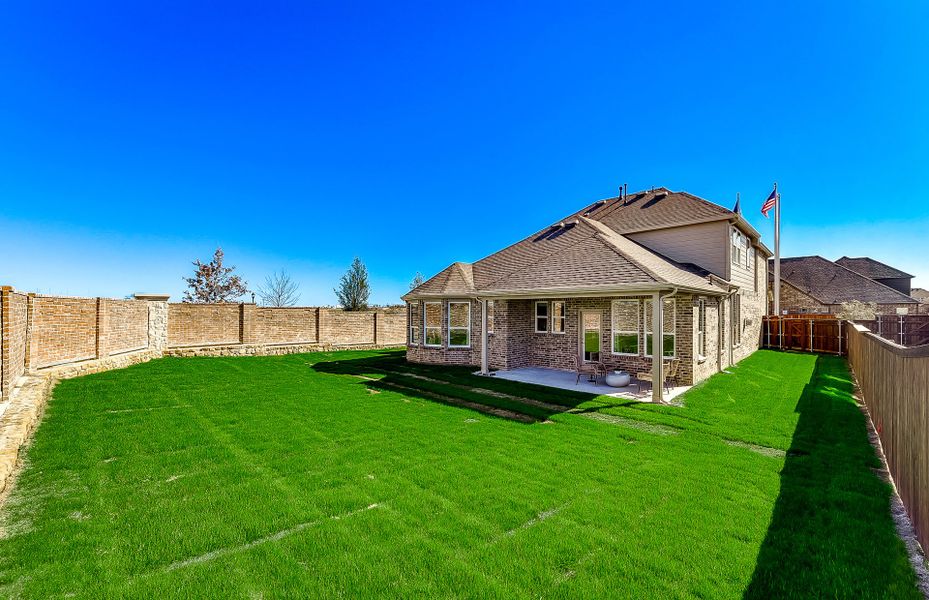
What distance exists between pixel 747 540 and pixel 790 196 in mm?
27448

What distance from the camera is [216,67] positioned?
16.7 m

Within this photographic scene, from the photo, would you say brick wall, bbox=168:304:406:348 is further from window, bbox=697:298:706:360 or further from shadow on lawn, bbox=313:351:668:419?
window, bbox=697:298:706:360

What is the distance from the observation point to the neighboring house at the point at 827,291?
28.8 meters

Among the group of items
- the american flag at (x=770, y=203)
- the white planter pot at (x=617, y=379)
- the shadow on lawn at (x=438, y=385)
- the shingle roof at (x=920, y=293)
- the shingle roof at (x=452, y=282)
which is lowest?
the shadow on lawn at (x=438, y=385)

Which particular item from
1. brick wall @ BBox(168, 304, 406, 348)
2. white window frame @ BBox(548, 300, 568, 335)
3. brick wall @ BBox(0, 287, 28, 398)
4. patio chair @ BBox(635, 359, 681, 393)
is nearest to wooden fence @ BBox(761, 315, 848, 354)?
patio chair @ BBox(635, 359, 681, 393)

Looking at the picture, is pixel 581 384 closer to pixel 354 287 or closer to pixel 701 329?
pixel 701 329

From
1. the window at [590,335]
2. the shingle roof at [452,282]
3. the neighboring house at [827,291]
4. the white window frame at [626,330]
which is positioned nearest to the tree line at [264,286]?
the shingle roof at [452,282]

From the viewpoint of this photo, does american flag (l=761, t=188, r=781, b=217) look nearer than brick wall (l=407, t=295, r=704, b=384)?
No

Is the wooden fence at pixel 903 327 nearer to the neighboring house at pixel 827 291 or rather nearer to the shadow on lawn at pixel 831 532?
the neighboring house at pixel 827 291

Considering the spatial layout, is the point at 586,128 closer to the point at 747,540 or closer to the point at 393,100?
the point at 393,100

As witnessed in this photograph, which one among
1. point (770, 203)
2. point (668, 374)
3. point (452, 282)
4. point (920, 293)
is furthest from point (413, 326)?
point (920, 293)

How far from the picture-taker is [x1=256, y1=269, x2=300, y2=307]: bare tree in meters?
44.9

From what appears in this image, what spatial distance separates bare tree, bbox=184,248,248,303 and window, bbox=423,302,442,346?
29870mm

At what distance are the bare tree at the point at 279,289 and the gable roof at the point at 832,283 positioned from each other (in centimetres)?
4762
